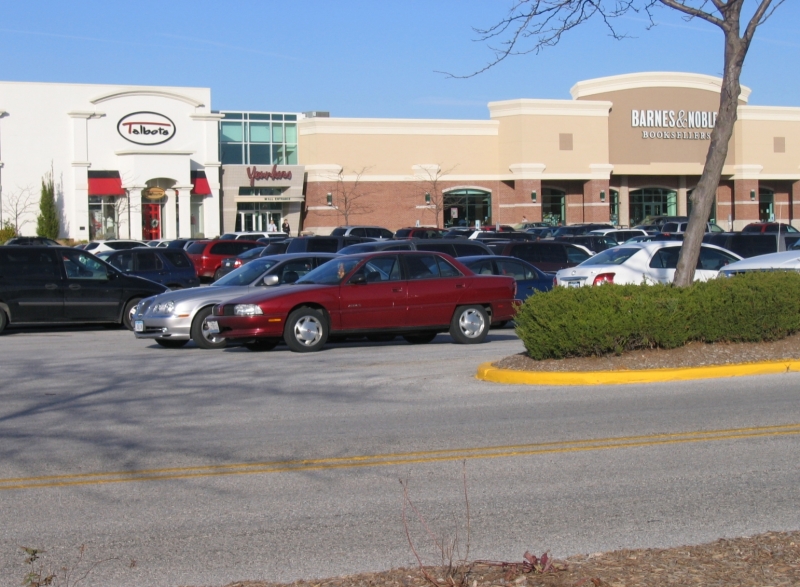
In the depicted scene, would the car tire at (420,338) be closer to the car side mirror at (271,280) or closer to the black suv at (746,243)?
the car side mirror at (271,280)

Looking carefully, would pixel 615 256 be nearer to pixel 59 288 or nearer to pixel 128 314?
pixel 128 314

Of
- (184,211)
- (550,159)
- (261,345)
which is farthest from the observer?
(550,159)

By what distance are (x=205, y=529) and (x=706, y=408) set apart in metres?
5.88

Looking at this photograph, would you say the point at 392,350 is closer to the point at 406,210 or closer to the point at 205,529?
the point at 205,529

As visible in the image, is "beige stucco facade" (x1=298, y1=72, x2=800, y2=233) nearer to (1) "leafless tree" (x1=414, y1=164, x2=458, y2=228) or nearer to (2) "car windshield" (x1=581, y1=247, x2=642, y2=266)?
(1) "leafless tree" (x1=414, y1=164, x2=458, y2=228)

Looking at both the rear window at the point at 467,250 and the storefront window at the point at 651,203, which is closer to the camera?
the rear window at the point at 467,250

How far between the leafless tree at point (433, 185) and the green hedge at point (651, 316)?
52.5 meters

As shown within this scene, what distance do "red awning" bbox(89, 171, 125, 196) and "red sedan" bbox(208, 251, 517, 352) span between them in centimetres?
4172

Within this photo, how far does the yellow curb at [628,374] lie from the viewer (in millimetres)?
12016

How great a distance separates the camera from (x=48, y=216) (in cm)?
5331

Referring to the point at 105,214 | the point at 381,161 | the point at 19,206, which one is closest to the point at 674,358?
the point at 105,214

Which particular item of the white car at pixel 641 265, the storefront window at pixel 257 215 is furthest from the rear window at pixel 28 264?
the storefront window at pixel 257 215

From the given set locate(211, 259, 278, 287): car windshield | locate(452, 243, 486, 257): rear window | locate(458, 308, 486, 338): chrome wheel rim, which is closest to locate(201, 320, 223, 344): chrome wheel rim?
locate(211, 259, 278, 287): car windshield

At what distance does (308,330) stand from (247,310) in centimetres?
104
